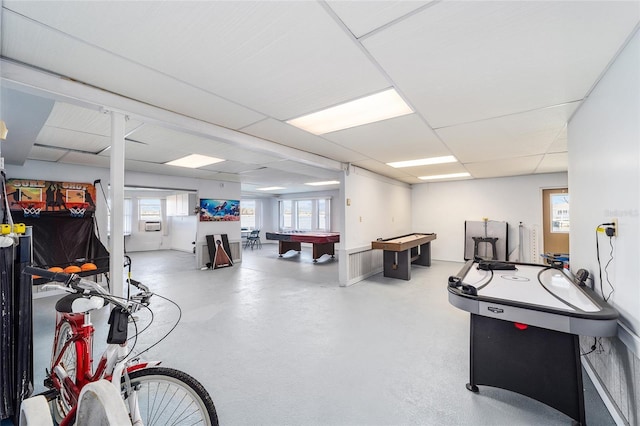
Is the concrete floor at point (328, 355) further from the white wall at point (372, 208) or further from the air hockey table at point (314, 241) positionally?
the air hockey table at point (314, 241)

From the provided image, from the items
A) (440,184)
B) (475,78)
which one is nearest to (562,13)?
(475,78)

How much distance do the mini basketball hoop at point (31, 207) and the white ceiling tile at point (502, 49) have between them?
5.88 m

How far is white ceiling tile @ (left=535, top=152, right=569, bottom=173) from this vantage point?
445cm

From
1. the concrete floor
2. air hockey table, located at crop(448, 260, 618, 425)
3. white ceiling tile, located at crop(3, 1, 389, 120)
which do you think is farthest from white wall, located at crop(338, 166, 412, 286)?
white ceiling tile, located at crop(3, 1, 389, 120)

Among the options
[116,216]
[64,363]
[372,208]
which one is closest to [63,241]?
[116,216]

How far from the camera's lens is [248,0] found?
Answer: 1.28 m

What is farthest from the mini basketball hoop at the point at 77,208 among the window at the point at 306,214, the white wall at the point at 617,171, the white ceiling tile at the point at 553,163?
the white ceiling tile at the point at 553,163

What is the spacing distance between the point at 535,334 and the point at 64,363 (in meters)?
3.13

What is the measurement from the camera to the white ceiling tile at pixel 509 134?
109 inches

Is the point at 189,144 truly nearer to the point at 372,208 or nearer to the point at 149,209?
the point at 372,208

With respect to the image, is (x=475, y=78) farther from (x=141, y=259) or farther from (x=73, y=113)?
(x=141, y=259)

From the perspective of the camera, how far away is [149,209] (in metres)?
10.7

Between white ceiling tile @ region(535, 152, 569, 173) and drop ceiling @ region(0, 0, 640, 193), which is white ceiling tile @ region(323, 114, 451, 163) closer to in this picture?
drop ceiling @ region(0, 0, 640, 193)

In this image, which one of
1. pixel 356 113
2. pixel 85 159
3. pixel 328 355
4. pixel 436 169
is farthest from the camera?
pixel 436 169
